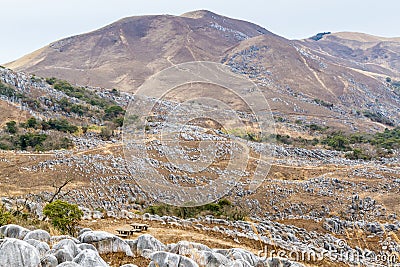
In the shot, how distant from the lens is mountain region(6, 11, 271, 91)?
307 feet

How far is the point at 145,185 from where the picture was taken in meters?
24.0

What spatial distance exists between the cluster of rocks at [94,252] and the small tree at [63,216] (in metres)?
2.73

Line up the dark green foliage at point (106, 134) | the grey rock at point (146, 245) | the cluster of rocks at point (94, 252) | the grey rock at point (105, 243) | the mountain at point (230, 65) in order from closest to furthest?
the cluster of rocks at point (94, 252) → the grey rock at point (105, 243) → the grey rock at point (146, 245) → the dark green foliage at point (106, 134) → the mountain at point (230, 65)

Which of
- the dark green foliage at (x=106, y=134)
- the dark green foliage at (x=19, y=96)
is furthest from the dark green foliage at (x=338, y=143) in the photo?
the dark green foliage at (x=19, y=96)

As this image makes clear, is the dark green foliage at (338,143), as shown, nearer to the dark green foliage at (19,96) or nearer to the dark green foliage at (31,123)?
the dark green foliage at (31,123)

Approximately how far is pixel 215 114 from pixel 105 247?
132 feet

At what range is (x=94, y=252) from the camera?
697 centimetres

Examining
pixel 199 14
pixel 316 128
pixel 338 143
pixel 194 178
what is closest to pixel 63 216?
pixel 194 178

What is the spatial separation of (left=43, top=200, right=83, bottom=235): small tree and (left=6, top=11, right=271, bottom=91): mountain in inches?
2849

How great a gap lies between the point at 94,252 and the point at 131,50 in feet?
356

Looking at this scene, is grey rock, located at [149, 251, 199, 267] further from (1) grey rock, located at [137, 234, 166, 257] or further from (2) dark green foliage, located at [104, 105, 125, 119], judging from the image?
(2) dark green foliage, located at [104, 105, 125, 119]

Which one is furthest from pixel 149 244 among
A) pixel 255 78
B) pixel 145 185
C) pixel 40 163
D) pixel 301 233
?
pixel 255 78

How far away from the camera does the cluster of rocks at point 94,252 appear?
6453 millimetres

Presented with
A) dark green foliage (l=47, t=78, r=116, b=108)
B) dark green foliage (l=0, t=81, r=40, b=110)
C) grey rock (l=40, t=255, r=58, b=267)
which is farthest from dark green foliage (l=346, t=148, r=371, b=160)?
grey rock (l=40, t=255, r=58, b=267)
